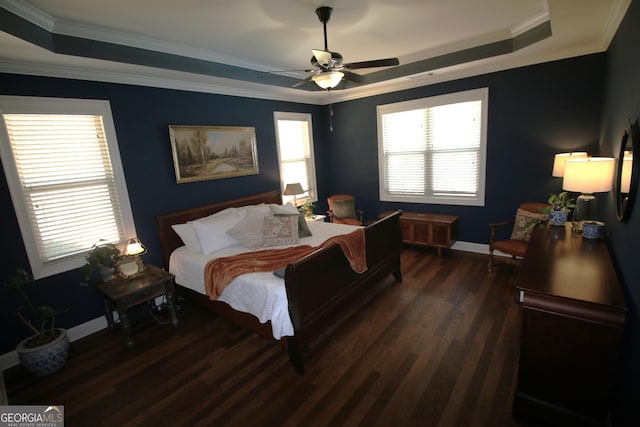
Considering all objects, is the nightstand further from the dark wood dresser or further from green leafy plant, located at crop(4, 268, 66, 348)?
the dark wood dresser

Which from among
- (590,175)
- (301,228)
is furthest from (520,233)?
(301,228)

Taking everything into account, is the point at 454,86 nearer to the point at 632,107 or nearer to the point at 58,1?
the point at 632,107

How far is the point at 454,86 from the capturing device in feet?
14.2

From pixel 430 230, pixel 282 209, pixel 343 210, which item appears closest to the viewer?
pixel 282 209

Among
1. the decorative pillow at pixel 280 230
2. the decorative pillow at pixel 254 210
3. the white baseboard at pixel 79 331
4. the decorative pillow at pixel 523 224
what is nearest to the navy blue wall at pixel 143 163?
the white baseboard at pixel 79 331

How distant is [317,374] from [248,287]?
2.98 ft

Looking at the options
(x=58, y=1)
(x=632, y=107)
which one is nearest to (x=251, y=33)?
(x=58, y=1)

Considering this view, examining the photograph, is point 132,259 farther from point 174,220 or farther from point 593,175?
point 593,175

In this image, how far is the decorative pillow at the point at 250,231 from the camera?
3527mm

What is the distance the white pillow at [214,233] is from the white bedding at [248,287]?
0.24ft

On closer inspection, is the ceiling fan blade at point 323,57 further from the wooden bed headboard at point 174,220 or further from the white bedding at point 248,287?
the wooden bed headboard at point 174,220

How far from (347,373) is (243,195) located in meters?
2.97

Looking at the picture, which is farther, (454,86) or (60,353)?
(454,86)

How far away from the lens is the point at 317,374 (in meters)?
2.40
